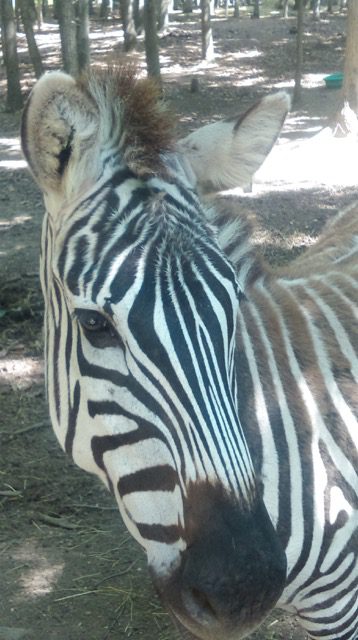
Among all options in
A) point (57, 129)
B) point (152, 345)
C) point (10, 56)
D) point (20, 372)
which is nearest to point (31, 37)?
point (10, 56)

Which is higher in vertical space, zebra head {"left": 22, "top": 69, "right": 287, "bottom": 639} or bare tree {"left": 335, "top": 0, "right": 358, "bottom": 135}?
zebra head {"left": 22, "top": 69, "right": 287, "bottom": 639}

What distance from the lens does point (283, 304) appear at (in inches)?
120

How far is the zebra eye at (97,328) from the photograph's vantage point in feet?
6.84

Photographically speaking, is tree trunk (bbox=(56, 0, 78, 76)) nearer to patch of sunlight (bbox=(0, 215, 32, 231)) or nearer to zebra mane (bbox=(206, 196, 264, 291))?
patch of sunlight (bbox=(0, 215, 32, 231))

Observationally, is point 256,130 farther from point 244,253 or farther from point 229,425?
point 229,425

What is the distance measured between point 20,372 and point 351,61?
912 centimetres

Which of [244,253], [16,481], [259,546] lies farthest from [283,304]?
[16,481]

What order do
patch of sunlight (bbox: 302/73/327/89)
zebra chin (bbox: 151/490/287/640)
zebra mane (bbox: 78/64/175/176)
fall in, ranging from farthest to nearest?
1. patch of sunlight (bbox: 302/73/327/89)
2. zebra mane (bbox: 78/64/175/176)
3. zebra chin (bbox: 151/490/287/640)

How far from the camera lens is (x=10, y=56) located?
16750 millimetres

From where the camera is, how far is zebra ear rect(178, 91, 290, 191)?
2.58m

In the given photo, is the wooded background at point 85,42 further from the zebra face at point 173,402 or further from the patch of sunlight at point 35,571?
the zebra face at point 173,402

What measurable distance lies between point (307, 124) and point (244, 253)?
12.9 meters

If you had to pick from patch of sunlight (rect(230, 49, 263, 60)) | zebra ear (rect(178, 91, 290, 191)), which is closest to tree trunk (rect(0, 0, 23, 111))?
patch of sunlight (rect(230, 49, 263, 60))

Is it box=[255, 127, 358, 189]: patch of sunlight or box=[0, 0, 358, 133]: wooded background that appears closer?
box=[0, 0, 358, 133]: wooded background
